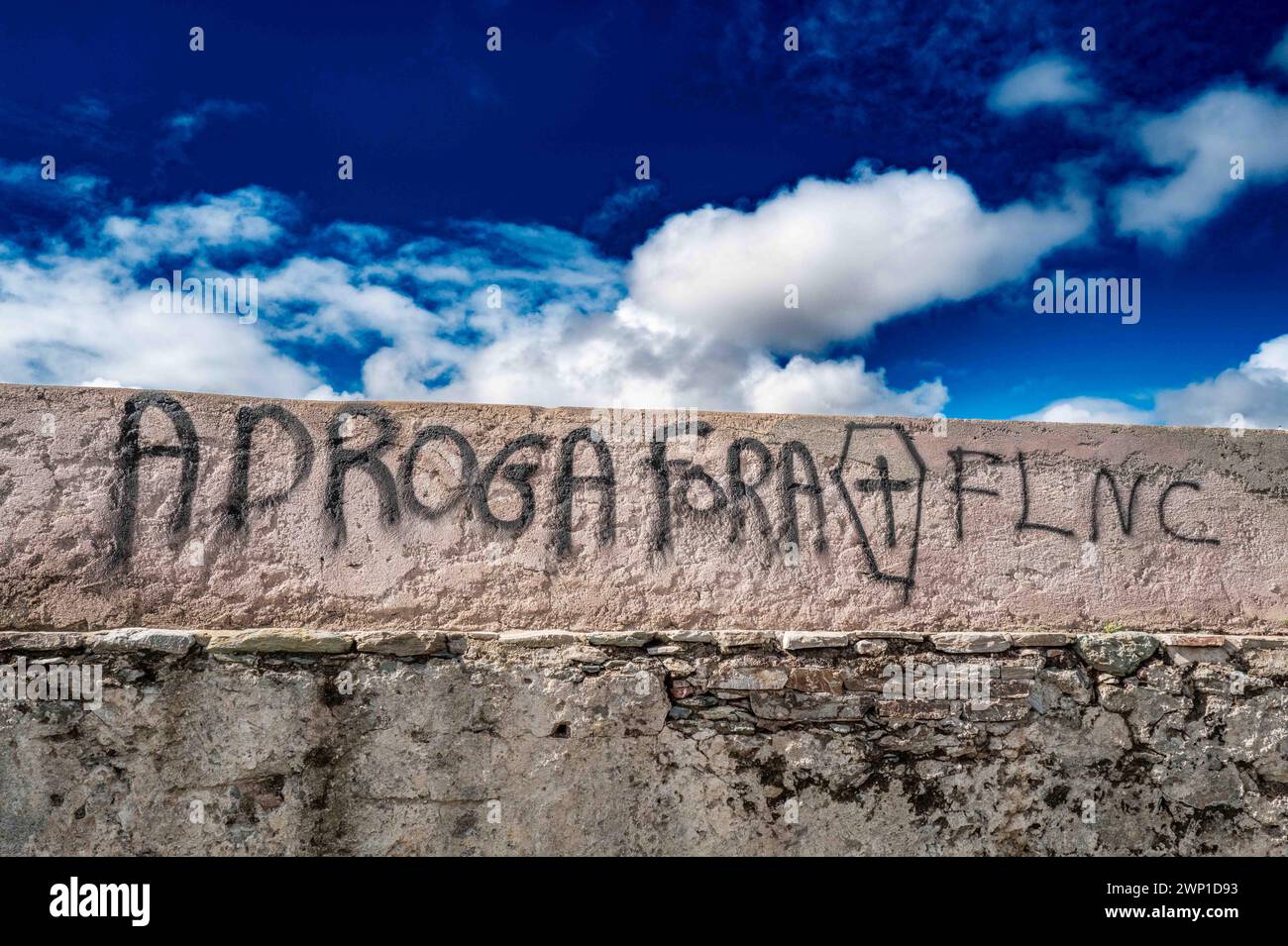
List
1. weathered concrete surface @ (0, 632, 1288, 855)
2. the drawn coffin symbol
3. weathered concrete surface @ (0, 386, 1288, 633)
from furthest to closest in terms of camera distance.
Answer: the drawn coffin symbol, weathered concrete surface @ (0, 386, 1288, 633), weathered concrete surface @ (0, 632, 1288, 855)

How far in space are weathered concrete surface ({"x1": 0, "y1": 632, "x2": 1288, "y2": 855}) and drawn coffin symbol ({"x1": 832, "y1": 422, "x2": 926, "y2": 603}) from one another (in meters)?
0.35

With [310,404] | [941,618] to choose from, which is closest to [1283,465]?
[941,618]

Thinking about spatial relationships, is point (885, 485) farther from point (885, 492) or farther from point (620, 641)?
point (620, 641)

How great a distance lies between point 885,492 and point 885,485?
0.09 ft

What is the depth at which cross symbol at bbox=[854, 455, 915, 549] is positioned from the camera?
3.69 meters

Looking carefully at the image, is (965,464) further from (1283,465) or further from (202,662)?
(202,662)

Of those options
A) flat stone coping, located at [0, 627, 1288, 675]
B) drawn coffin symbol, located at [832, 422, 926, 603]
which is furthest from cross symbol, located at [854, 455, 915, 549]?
flat stone coping, located at [0, 627, 1288, 675]

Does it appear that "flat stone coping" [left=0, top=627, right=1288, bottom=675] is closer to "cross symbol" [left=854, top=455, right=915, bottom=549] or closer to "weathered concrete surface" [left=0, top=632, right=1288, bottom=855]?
"weathered concrete surface" [left=0, top=632, right=1288, bottom=855]

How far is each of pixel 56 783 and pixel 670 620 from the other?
217 cm

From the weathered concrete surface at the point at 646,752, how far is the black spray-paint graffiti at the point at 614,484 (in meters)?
0.45

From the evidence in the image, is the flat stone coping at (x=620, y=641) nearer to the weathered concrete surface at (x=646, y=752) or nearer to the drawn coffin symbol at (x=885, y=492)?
the weathered concrete surface at (x=646, y=752)

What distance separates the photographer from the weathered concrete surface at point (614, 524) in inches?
130

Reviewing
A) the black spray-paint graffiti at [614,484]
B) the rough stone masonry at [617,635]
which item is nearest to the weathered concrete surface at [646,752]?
the rough stone masonry at [617,635]

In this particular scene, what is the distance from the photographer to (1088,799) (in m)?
3.44
